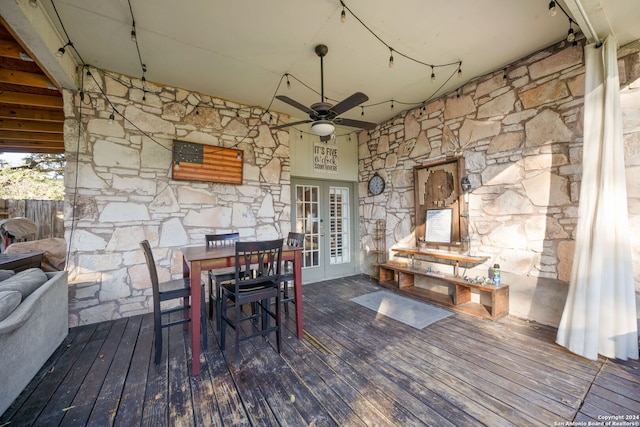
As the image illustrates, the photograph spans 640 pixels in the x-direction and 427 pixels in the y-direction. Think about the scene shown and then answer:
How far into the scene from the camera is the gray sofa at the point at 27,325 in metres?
1.60

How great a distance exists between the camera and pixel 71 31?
244cm

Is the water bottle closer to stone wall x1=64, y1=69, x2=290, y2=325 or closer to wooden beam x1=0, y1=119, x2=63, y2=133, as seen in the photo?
stone wall x1=64, y1=69, x2=290, y2=325

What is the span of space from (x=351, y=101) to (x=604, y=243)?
249 cm

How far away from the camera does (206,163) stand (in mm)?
3678

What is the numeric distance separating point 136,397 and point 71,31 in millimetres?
3319

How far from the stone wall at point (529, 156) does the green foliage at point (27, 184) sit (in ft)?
33.6

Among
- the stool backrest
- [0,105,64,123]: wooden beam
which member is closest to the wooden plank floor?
the stool backrest

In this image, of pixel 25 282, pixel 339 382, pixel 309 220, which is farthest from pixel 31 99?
pixel 339 382

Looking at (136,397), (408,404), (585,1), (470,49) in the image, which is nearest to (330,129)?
(470,49)

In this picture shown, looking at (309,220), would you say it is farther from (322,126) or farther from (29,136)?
(29,136)

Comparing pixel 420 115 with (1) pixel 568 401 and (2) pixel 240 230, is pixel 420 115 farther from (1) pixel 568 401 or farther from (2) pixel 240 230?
(1) pixel 568 401

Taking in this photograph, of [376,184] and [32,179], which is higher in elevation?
[32,179]

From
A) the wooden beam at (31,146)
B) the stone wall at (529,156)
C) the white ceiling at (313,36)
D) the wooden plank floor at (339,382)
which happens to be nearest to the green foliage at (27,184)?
the wooden beam at (31,146)

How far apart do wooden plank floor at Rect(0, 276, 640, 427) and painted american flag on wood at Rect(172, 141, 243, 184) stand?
2.04 metres
